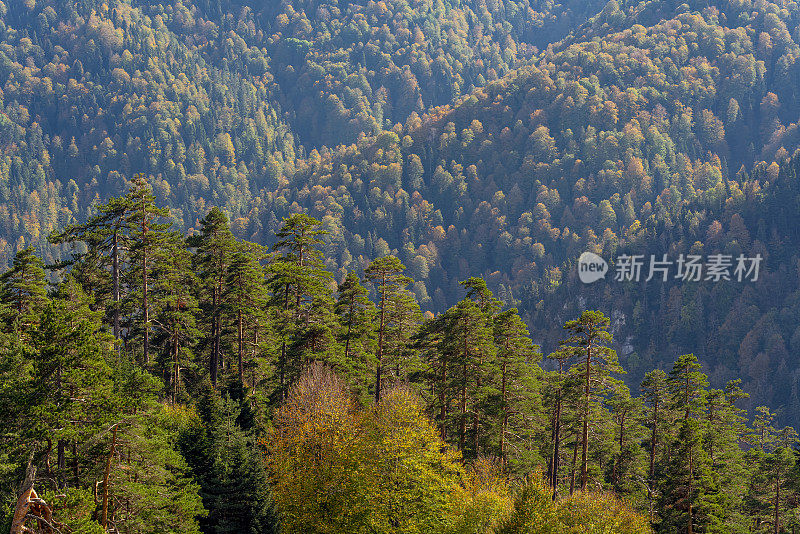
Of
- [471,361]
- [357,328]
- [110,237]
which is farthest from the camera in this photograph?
[357,328]

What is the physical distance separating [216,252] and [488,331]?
2143cm

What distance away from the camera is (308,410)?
48.1 metres

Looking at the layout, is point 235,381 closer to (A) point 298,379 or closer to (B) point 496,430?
(A) point 298,379

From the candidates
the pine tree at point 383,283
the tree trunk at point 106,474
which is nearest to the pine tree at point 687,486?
the pine tree at point 383,283

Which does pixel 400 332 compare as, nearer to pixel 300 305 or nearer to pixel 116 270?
pixel 300 305

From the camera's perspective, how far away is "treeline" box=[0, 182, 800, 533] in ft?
108

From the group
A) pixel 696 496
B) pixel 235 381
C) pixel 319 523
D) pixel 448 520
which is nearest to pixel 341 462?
pixel 319 523

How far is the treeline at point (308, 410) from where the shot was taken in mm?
33000

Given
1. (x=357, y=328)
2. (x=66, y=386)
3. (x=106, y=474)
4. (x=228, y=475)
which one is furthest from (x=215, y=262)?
(x=66, y=386)

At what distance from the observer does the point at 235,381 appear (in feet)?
193

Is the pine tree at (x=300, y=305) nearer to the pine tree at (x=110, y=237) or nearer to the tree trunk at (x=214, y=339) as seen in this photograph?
the tree trunk at (x=214, y=339)

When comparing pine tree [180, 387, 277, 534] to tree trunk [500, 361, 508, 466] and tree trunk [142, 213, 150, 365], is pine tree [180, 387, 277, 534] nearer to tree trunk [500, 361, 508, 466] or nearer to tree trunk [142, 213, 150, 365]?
tree trunk [142, 213, 150, 365]

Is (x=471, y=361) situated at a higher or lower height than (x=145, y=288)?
lower

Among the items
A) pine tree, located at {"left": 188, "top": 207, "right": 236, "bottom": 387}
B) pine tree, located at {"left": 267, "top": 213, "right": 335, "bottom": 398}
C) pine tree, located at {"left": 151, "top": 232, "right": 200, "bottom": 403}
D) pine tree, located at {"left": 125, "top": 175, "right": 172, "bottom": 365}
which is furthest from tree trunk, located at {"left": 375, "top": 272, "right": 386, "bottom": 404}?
pine tree, located at {"left": 125, "top": 175, "right": 172, "bottom": 365}
